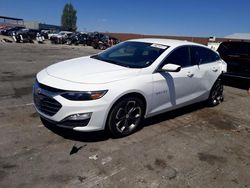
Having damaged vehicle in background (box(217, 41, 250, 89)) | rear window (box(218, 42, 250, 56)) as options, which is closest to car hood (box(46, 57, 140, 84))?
damaged vehicle in background (box(217, 41, 250, 89))

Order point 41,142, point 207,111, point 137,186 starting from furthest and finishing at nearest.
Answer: point 207,111 → point 41,142 → point 137,186

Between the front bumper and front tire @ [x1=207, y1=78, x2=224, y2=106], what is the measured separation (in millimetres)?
3440

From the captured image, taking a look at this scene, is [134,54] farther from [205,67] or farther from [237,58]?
[237,58]

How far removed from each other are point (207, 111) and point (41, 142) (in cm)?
395

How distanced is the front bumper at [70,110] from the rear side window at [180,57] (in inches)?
63.8

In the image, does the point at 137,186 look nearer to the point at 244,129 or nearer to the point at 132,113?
the point at 132,113

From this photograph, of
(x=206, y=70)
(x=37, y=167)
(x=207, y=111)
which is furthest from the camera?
(x=207, y=111)

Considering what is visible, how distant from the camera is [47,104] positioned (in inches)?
143

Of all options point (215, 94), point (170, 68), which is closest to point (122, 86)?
point (170, 68)

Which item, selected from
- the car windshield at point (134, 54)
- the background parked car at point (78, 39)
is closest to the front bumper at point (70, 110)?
the car windshield at point (134, 54)

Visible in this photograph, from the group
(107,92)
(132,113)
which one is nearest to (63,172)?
(107,92)

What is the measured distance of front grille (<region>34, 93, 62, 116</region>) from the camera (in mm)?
3513

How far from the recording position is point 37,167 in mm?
3139

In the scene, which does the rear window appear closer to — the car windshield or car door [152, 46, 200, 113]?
car door [152, 46, 200, 113]
